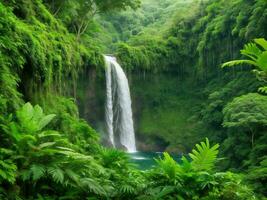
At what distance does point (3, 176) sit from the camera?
4586 millimetres

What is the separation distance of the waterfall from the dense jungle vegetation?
1.91ft

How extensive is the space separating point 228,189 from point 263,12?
20.2 m

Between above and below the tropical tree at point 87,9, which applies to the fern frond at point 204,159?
below

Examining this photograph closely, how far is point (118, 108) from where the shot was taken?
28219 millimetres

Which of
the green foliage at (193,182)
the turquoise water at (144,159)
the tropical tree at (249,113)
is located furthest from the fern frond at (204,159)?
the turquoise water at (144,159)

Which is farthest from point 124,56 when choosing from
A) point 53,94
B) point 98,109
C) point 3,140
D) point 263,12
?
point 3,140

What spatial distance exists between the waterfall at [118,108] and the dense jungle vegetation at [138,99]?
1.91 ft

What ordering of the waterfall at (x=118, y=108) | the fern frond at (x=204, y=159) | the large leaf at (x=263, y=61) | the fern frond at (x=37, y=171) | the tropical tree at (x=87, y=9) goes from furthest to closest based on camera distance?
the waterfall at (x=118, y=108) < the tropical tree at (x=87, y=9) < the fern frond at (x=204, y=159) < the large leaf at (x=263, y=61) < the fern frond at (x=37, y=171)

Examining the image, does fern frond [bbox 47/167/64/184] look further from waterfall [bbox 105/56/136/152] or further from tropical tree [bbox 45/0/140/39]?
waterfall [bbox 105/56/136/152]

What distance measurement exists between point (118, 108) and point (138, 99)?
3.54m

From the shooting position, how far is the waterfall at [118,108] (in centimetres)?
2722

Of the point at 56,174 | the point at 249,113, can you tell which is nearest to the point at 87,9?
the point at 249,113

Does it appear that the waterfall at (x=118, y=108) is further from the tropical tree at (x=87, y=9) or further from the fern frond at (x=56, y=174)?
the fern frond at (x=56, y=174)

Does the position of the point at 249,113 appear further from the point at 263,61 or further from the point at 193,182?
the point at 263,61
